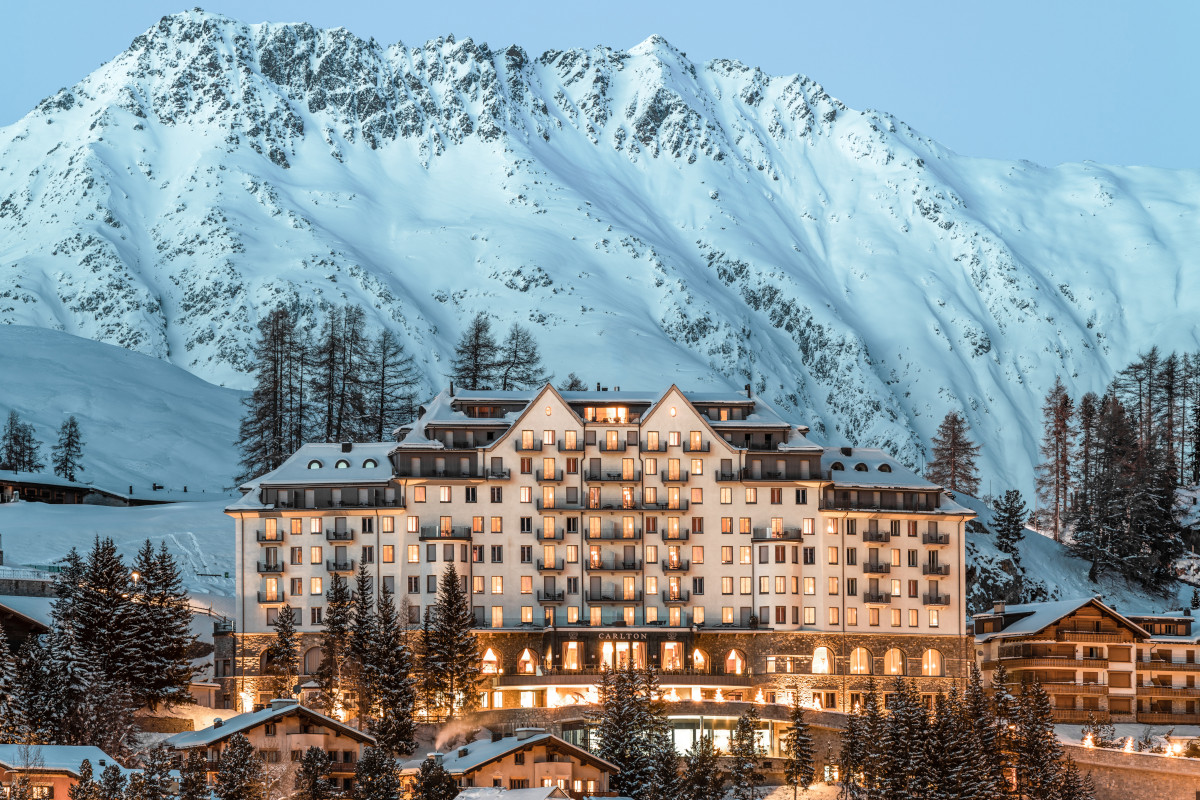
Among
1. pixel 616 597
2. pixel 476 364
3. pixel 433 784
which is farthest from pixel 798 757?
pixel 476 364

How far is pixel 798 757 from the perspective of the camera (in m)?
110

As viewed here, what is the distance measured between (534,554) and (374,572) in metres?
11.4

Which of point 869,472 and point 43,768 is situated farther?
point 869,472

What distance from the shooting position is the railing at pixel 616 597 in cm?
13125

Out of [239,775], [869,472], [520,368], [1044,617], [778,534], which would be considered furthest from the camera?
[520,368]

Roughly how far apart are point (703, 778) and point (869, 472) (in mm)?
37960

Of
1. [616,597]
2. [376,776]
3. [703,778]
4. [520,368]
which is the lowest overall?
[703,778]

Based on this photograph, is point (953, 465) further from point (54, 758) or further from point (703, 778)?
point (54, 758)

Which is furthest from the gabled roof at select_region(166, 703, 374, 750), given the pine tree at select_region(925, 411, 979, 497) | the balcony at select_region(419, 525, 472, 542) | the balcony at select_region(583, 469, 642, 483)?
the pine tree at select_region(925, 411, 979, 497)

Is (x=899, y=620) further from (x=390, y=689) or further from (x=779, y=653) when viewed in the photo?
(x=390, y=689)

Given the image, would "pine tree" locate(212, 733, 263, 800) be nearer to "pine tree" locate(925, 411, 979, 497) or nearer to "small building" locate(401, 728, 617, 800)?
"small building" locate(401, 728, 617, 800)

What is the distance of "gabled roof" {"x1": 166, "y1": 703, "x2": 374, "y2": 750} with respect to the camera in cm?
10044

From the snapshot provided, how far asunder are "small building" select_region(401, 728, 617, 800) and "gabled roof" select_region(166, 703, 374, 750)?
13.2 feet

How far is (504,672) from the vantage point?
127 metres
